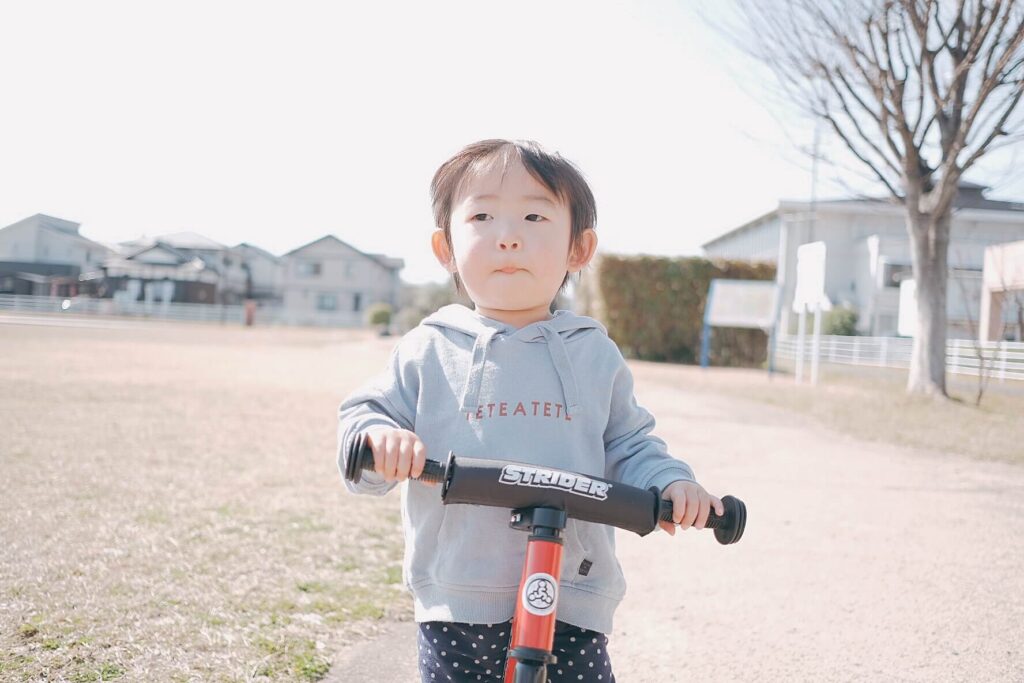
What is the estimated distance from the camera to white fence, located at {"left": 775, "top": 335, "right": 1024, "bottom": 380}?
10.7m

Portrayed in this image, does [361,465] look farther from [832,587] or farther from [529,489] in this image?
[832,587]

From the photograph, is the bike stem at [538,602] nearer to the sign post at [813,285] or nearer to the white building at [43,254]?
the white building at [43,254]

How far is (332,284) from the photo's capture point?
4525 cm

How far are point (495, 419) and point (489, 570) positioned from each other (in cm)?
32

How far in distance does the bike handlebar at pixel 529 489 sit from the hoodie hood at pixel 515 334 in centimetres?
30

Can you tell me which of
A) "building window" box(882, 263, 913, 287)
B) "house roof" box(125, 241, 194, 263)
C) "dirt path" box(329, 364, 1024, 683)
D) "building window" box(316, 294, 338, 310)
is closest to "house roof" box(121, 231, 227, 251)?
"house roof" box(125, 241, 194, 263)

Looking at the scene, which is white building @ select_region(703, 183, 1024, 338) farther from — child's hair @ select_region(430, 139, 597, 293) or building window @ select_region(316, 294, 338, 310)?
building window @ select_region(316, 294, 338, 310)

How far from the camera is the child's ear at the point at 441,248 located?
212cm

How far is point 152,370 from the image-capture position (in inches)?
547

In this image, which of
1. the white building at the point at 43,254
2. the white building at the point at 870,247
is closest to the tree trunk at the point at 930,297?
the white building at the point at 870,247

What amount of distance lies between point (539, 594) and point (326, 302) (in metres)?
45.8

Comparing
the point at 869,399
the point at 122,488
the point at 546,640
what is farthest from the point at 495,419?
the point at 869,399

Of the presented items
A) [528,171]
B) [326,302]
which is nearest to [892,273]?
[528,171]

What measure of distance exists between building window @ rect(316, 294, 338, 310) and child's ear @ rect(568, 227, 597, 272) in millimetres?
44453
